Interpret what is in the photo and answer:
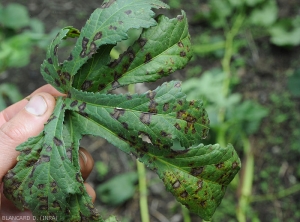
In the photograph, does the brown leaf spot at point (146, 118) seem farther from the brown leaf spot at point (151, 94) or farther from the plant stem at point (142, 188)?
the plant stem at point (142, 188)

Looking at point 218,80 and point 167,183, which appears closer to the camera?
point 167,183

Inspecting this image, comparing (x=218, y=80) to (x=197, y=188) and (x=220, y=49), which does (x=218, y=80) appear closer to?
(x=220, y=49)

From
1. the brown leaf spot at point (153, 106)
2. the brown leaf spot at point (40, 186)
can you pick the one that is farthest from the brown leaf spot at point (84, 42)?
the brown leaf spot at point (40, 186)

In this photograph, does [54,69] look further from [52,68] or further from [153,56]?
[153,56]

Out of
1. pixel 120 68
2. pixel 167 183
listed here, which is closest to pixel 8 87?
pixel 120 68

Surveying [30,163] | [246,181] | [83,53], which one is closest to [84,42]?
[83,53]

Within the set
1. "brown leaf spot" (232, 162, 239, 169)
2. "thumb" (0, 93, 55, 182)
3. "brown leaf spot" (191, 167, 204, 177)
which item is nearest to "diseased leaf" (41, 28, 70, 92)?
"thumb" (0, 93, 55, 182)

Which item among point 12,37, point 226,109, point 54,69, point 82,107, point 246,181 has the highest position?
point 54,69
